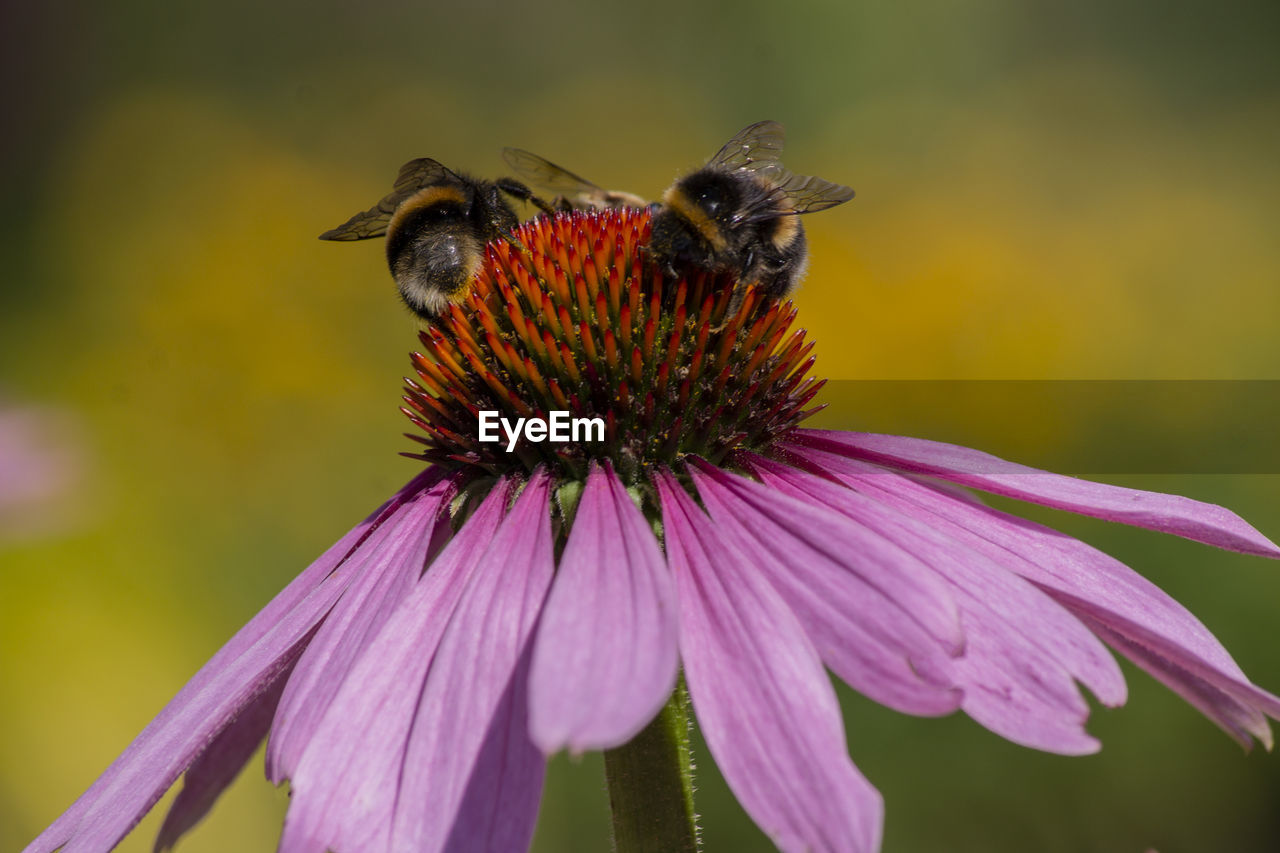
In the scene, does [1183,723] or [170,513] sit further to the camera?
[170,513]

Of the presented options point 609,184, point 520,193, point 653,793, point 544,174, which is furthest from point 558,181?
point 609,184

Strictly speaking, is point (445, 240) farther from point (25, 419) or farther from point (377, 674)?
point (25, 419)

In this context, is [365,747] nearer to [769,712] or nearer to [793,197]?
[769,712]

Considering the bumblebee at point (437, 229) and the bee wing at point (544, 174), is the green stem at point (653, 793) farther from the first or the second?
the bee wing at point (544, 174)

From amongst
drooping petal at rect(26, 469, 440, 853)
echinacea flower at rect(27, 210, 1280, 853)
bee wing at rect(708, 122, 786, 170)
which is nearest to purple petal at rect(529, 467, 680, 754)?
echinacea flower at rect(27, 210, 1280, 853)

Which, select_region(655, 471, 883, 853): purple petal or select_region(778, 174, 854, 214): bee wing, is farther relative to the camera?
select_region(778, 174, 854, 214): bee wing

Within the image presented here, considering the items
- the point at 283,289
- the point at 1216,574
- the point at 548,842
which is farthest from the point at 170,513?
the point at 1216,574

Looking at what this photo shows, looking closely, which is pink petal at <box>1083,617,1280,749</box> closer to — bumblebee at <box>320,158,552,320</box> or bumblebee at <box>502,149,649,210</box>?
bumblebee at <box>320,158,552,320</box>
